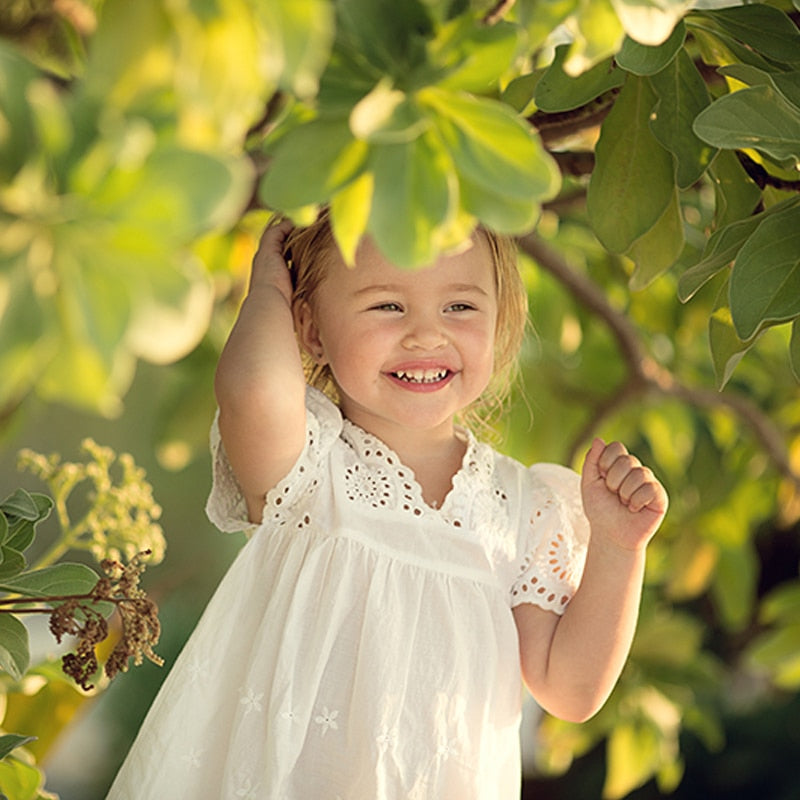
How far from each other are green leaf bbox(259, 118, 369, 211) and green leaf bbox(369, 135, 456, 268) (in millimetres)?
12

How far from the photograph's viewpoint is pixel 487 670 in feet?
2.42

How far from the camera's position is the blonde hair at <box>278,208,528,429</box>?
30.3 inches

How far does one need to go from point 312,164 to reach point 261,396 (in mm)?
329

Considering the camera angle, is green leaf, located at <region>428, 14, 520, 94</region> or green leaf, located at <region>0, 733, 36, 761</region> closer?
green leaf, located at <region>428, 14, 520, 94</region>

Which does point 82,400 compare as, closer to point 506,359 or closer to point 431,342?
point 431,342

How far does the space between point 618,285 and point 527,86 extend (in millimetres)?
1085

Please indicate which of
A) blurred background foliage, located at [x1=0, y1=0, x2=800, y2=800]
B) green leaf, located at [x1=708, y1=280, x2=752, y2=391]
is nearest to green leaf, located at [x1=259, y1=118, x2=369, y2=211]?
blurred background foliage, located at [x1=0, y1=0, x2=800, y2=800]

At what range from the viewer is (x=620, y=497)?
746 mm

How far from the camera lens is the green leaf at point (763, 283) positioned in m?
0.51

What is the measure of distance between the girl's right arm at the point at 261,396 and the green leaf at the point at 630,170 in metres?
0.19

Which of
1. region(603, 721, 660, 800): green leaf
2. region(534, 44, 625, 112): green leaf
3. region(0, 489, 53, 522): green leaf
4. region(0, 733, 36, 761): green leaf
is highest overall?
region(534, 44, 625, 112): green leaf

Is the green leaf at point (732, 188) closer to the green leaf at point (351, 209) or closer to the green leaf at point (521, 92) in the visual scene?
the green leaf at point (521, 92)

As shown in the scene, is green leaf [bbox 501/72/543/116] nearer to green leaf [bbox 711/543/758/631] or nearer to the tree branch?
the tree branch

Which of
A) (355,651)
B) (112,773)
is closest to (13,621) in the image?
(355,651)
